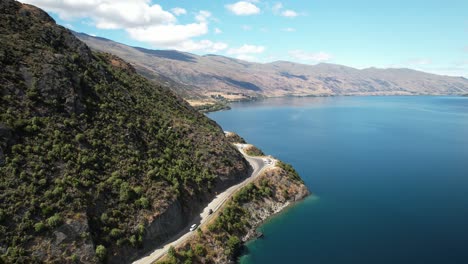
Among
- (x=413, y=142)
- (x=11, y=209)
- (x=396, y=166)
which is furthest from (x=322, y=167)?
(x=11, y=209)

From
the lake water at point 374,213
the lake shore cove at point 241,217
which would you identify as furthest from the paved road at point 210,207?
the lake water at point 374,213

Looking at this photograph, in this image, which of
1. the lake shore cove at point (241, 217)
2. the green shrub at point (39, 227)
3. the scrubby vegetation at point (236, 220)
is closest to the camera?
the green shrub at point (39, 227)

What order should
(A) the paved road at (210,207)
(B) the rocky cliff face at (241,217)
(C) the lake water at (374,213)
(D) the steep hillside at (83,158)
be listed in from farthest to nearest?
(C) the lake water at (374,213)
(B) the rocky cliff face at (241,217)
(A) the paved road at (210,207)
(D) the steep hillside at (83,158)

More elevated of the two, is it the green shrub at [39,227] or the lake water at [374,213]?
the green shrub at [39,227]

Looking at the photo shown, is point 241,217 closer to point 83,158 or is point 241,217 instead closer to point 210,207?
point 210,207

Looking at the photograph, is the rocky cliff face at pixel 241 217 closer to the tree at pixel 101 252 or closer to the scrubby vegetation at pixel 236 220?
the scrubby vegetation at pixel 236 220

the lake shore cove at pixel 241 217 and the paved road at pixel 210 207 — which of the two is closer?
the paved road at pixel 210 207
